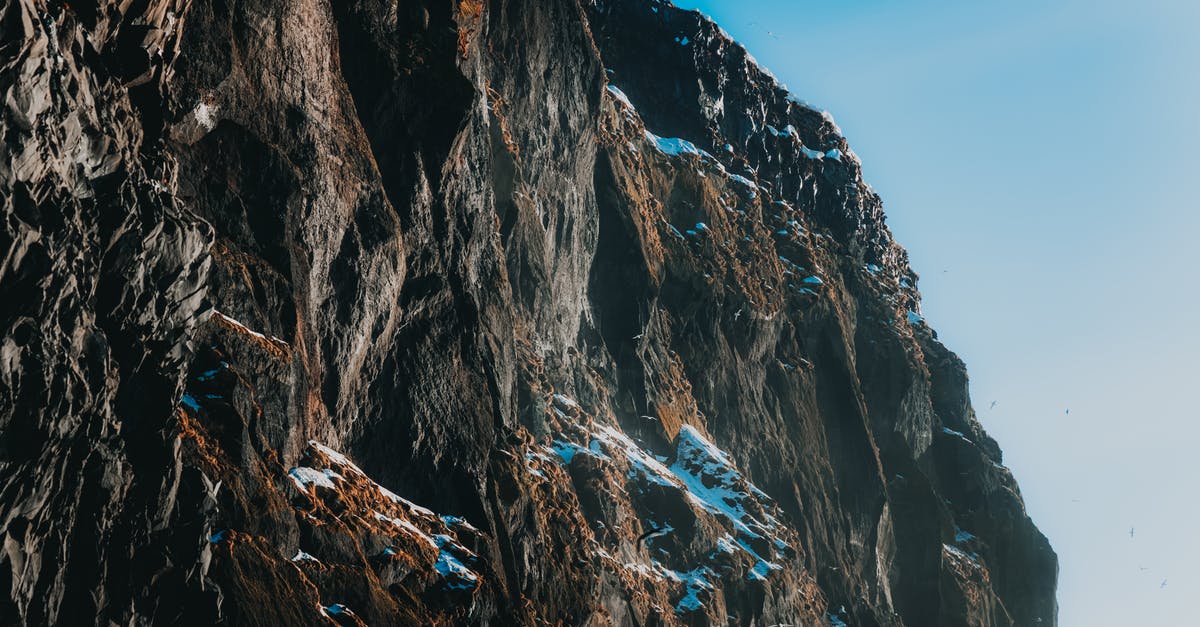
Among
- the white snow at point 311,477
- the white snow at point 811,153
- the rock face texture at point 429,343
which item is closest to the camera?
the rock face texture at point 429,343

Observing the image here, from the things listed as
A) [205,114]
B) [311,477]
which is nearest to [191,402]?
[311,477]

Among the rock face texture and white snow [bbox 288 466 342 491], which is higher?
the rock face texture

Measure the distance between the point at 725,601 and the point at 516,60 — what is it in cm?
4732

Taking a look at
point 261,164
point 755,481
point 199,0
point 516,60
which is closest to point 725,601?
point 755,481

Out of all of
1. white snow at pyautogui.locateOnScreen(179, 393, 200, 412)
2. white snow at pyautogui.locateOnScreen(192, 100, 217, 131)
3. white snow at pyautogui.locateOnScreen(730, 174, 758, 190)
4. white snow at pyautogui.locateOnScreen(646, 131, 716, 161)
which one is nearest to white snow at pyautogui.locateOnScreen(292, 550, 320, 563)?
white snow at pyautogui.locateOnScreen(179, 393, 200, 412)

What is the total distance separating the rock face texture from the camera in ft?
134

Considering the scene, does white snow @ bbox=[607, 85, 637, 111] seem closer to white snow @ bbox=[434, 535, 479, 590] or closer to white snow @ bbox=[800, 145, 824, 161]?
white snow @ bbox=[800, 145, 824, 161]

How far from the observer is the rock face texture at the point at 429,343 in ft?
134

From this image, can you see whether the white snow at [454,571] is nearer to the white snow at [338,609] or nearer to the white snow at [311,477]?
the white snow at [311,477]

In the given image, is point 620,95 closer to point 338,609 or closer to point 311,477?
point 311,477

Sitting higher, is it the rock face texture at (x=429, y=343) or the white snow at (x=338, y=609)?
the rock face texture at (x=429, y=343)

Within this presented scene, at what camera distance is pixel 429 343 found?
72.6 m

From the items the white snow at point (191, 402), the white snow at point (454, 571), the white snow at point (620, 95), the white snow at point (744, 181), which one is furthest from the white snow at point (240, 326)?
the white snow at point (744, 181)

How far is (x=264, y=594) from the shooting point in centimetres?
4938
